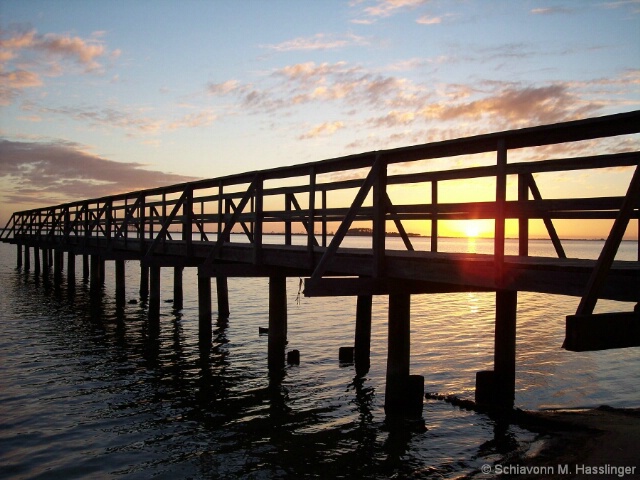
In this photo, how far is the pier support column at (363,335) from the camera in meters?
13.5

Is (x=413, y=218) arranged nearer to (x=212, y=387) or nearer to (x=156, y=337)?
(x=212, y=387)

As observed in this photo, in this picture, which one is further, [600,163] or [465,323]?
[465,323]

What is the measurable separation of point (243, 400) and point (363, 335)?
380cm

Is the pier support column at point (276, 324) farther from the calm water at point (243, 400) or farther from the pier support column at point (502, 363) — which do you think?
the pier support column at point (502, 363)

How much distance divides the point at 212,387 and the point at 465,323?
1352 cm

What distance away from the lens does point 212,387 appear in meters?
11.6

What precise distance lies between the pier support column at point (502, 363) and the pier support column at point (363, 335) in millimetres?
4014

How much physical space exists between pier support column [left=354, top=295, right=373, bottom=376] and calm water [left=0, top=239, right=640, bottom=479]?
0.28m

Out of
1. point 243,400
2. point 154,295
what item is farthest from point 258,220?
point 154,295

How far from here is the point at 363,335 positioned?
44.8 ft

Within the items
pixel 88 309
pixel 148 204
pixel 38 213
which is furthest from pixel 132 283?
pixel 148 204

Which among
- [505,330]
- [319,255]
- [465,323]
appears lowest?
[465,323]

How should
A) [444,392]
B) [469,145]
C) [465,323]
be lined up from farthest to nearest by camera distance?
[465,323]
[444,392]
[469,145]

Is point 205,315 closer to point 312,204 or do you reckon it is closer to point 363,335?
point 363,335
